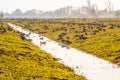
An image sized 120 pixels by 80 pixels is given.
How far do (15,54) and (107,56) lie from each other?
15855 millimetres

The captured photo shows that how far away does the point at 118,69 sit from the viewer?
126 ft

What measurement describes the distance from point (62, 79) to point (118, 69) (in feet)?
32.1

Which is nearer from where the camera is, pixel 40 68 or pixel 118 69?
pixel 40 68

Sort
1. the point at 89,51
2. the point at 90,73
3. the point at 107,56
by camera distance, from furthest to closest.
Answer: the point at 89,51 → the point at 107,56 → the point at 90,73

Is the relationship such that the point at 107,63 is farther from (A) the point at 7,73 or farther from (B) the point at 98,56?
(A) the point at 7,73

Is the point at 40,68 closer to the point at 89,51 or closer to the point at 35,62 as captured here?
the point at 35,62

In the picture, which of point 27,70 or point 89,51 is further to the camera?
point 89,51

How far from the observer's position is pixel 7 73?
3098 cm

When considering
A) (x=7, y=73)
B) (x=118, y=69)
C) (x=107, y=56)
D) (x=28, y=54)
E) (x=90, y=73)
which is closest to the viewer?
(x=7, y=73)

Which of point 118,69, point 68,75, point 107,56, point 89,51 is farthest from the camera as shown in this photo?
point 89,51

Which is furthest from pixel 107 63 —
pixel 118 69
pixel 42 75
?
pixel 42 75

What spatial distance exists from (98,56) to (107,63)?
7467 millimetres

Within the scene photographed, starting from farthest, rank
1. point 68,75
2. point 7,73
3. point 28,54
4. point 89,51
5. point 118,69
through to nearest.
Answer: point 89,51, point 28,54, point 118,69, point 68,75, point 7,73

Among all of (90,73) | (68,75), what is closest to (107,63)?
(90,73)
